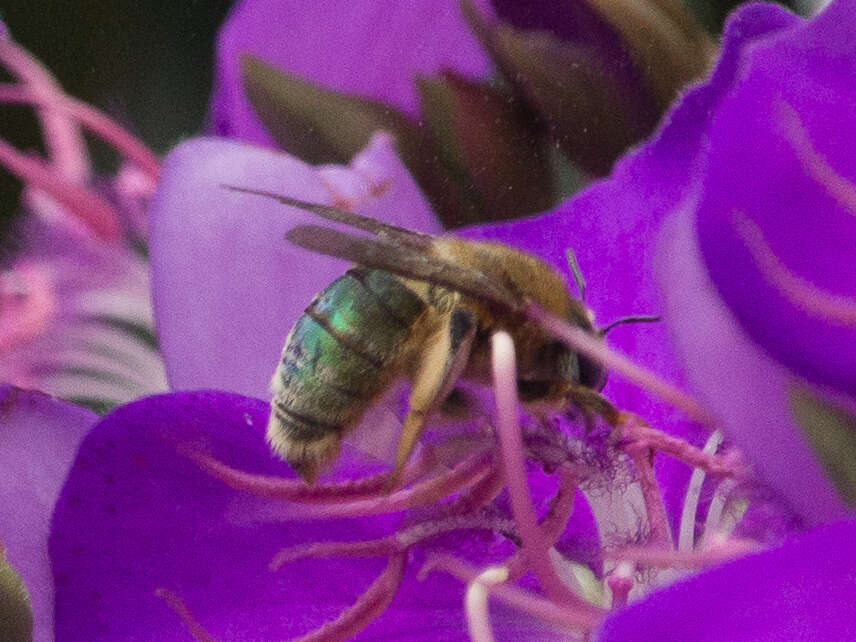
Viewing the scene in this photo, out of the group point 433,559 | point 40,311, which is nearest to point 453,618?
point 433,559

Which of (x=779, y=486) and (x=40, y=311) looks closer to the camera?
(x=779, y=486)

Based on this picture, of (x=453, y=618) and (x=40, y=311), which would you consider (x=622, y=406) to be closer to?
(x=453, y=618)

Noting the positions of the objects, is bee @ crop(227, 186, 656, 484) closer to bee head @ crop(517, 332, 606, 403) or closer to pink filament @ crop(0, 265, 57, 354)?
bee head @ crop(517, 332, 606, 403)

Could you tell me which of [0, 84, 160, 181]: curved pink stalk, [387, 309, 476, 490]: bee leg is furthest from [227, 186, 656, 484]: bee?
[0, 84, 160, 181]: curved pink stalk

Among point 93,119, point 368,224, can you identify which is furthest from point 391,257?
point 93,119

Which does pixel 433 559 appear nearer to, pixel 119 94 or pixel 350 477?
pixel 350 477

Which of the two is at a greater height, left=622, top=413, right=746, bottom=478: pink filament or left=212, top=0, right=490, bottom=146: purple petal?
left=212, top=0, right=490, bottom=146: purple petal
